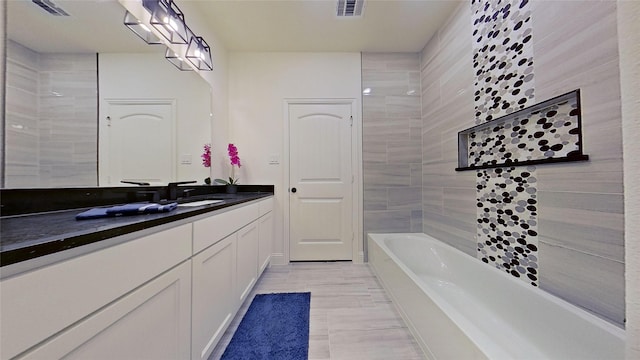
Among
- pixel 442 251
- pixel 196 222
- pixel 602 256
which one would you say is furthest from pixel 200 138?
pixel 602 256

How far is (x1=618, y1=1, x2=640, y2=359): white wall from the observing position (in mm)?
300

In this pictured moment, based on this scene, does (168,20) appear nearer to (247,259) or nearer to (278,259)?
(247,259)

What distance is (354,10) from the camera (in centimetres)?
215

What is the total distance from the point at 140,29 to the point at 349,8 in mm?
1670

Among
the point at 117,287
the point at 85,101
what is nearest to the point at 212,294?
the point at 117,287

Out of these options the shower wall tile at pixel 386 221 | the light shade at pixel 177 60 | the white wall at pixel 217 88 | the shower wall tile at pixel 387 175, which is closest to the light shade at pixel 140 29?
the light shade at pixel 177 60

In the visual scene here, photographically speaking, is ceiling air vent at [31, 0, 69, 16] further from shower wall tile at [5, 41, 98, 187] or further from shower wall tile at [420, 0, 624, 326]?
shower wall tile at [420, 0, 624, 326]

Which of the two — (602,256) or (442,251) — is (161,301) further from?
(442,251)

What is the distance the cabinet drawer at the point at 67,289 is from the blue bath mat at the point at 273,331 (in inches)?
35.1

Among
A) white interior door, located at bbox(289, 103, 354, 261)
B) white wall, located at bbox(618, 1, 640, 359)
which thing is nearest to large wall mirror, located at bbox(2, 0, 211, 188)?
white interior door, located at bbox(289, 103, 354, 261)

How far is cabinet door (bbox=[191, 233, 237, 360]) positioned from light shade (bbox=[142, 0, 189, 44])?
1505mm

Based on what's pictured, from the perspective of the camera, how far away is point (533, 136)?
1.39 m

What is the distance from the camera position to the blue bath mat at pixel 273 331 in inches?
52.9

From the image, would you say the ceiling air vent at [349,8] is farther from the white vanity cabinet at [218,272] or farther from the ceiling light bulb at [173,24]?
the white vanity cabinet at [218,272]
